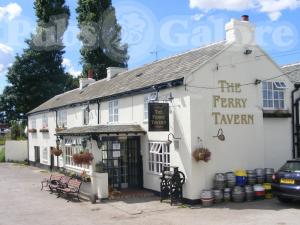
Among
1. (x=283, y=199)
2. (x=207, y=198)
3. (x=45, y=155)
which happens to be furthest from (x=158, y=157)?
(x=45, y=155)

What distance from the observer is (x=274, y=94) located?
16.9m

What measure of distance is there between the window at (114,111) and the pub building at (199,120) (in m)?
0.27

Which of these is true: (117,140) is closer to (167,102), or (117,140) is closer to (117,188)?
(117,188)

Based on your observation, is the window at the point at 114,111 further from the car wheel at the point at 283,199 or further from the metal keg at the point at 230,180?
the car wheel at the point at 283,199

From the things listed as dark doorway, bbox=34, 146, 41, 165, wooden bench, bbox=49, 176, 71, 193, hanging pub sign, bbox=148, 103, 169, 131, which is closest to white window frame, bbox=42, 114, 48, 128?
dark doorway, bbox=34, 146, 41, 165

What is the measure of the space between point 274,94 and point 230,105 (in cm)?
261

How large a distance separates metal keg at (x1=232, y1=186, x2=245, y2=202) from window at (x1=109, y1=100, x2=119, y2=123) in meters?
7.23

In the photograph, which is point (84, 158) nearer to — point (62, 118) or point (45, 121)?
point (62, 118)

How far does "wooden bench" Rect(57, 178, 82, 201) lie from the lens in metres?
16.3

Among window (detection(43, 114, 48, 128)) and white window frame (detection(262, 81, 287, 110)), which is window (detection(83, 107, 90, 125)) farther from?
white window frame (detection(262, 81, 287, 110))

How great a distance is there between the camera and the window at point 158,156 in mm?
15617

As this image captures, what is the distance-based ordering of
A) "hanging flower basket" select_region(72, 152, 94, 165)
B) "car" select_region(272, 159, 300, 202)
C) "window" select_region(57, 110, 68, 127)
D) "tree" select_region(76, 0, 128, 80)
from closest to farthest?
"car" select_region(272, 159, 300, 202), "hanging flower basket" select_region(72, 152, 94, 165), "window" select_region(57, 110, 68, 127), "tree" select_region(76, 0, 128, 80)

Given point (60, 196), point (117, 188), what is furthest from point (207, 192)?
point (60, 196)

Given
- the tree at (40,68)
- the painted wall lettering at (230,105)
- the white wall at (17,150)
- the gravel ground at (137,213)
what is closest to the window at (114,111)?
the gravel ground at (137,213)
